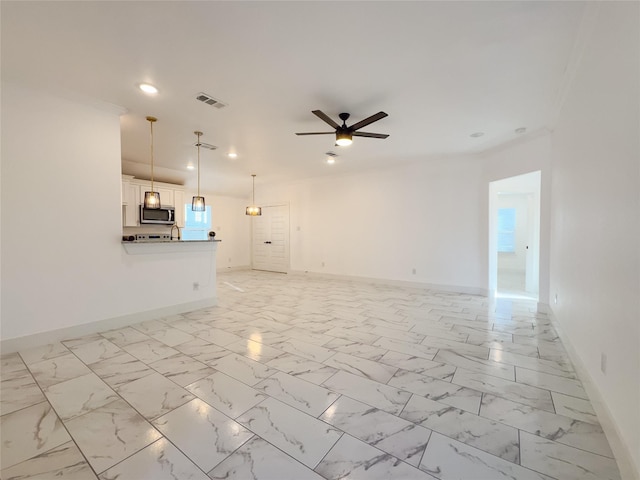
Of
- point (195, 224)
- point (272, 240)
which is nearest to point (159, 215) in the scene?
point (195, 224)

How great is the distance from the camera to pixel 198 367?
246 centimetres

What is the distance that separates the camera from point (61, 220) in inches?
120

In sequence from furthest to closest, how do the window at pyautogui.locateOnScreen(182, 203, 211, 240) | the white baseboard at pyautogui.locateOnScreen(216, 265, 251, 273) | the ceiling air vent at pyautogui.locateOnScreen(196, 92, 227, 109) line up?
the white baseboard at pyautogui.locateOnScreen(216, 265, 251, 273) < the window at pyautogui.locateOnScreen(182, 203, 211, 240) < the ceiling air vent at pyautogui.locateOnScreen(196, 92, 227, 109)

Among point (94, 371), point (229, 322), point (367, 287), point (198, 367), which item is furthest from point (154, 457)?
point (367, 287)

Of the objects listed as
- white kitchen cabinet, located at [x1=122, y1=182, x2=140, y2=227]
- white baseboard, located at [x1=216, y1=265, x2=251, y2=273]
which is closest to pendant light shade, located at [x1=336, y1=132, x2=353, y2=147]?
white kitchen cabinet, located at [x1=122, y1=182, x2=140, y2=227]

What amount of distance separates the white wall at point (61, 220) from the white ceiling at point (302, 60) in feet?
1.22

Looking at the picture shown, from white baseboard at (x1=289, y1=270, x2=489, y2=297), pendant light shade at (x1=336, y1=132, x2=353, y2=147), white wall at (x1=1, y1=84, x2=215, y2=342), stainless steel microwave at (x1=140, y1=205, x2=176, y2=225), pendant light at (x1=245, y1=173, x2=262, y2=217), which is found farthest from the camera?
pendant light at (x1=245, y1=173, x2=262, y2=217)

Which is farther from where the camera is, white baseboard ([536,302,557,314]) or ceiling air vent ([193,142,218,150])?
ceiling air vent ([193,142,218,150])

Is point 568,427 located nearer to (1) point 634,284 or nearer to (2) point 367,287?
(1) point 634,284

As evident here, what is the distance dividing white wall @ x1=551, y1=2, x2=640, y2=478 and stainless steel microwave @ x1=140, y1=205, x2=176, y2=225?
6915 millimetres

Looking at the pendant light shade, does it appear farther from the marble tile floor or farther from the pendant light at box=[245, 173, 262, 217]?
the pendant light at box=[245, 173, 262, 217]

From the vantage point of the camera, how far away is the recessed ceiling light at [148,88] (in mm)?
2875

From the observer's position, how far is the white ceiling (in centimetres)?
196

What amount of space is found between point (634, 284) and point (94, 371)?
381 centimetres
